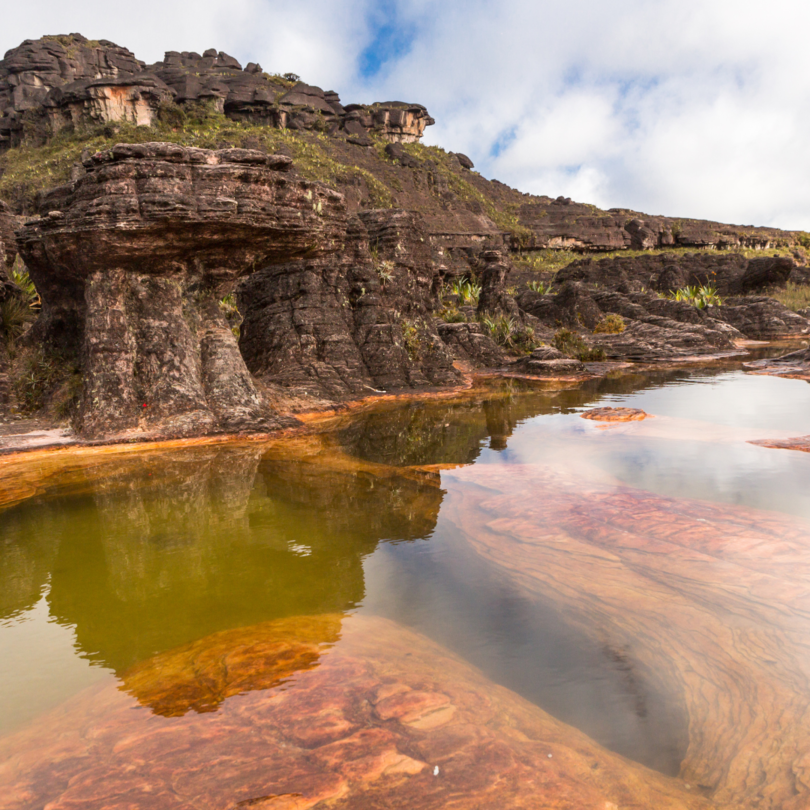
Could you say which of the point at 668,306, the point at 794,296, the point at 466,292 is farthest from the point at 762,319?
the point at 466,292

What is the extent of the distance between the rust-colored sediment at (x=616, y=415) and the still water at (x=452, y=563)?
1699 mm

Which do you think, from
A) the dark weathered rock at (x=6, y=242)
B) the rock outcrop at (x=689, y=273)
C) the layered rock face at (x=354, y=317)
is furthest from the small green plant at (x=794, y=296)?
the dark weathered rock at (x=6, y=242)

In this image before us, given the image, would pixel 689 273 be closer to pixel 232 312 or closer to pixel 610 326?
pixel 610 326

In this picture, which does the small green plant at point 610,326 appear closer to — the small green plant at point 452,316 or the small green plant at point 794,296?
the small green plant at point 452,316

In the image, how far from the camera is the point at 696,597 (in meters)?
3.65

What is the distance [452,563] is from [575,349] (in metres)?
19.2

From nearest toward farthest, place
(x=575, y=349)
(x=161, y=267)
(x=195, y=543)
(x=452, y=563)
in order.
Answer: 1. (x=452, y=563)
2. (x=195, y=543)
3. (x=161, y=267)
4. (x=575, y=349)

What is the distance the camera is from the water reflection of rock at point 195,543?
3621mm

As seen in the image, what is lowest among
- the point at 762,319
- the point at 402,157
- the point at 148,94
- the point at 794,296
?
the point at 762,319

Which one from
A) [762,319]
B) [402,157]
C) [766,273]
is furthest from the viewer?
[402,157]

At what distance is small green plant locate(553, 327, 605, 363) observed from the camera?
2191 cm

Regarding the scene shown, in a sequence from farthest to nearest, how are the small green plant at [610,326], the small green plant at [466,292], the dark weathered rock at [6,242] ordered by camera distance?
the small green plant at [466,292], the small green plant at [610,326], the dark weathered rock at [6,242]

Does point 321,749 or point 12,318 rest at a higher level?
point 12,318

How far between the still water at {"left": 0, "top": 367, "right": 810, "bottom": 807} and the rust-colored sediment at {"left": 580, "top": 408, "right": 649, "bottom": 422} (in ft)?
5.57
